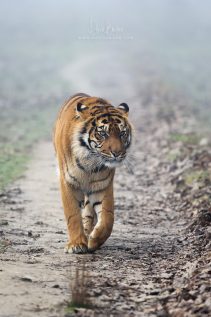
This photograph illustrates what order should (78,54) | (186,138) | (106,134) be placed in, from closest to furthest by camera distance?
(106,134), (186,138), (78,54)

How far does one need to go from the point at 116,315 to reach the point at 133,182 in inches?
269

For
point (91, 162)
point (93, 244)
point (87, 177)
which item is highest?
point (91, 162)

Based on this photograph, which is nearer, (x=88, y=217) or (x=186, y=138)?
(x=88, y=217)

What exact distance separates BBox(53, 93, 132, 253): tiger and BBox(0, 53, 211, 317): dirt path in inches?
8.8

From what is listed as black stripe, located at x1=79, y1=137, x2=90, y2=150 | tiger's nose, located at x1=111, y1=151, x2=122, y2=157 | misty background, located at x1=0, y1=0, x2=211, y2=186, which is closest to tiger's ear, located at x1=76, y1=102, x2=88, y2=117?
black stripe, located at x1=79, y1=137, x2=90, y2=150

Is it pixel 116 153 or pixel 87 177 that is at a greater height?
pixel 116 153

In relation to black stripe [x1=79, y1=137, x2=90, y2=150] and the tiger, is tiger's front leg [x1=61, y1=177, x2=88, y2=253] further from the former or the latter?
black stripe [x1=79, y1=137, x2=90, y2=150]

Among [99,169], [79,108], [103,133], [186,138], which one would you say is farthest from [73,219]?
[186,138]

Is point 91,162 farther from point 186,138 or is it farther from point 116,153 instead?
point 186,138

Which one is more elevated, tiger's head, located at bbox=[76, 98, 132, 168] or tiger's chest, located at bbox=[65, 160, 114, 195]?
tiger's head, located at bbox=[76, 98, 132, 168]

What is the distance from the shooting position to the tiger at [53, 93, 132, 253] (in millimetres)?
7375

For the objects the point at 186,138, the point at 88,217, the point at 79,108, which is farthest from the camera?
the point at 186,138

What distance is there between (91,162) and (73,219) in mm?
592

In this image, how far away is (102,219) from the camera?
297 inches
